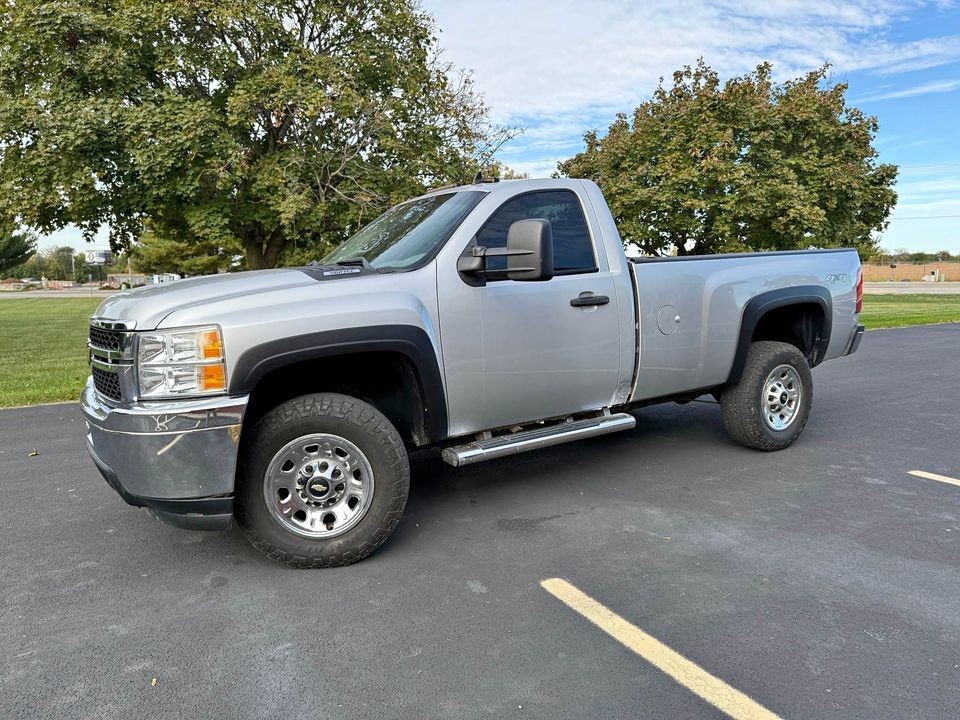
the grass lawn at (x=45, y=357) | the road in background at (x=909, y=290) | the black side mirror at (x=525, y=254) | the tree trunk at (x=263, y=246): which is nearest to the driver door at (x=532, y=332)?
the black side mirror at (x=525, y=254)

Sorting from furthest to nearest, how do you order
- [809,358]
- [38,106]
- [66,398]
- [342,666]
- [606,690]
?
[38,106] < [66,398] < [809,358] < [342,666] < [606,690]

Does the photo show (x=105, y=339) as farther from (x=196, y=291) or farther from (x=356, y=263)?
(x=356, y=263)

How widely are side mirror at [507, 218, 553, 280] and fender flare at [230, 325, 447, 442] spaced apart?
0.68 metres

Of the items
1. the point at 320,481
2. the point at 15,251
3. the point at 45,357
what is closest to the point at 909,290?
the point at 45,357

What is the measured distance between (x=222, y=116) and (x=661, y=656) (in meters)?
14.3

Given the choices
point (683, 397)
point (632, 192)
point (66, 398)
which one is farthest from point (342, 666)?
point (632, 192)

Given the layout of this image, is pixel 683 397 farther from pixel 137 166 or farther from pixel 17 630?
pixel 137 166

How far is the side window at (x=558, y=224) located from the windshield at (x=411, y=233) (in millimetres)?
200

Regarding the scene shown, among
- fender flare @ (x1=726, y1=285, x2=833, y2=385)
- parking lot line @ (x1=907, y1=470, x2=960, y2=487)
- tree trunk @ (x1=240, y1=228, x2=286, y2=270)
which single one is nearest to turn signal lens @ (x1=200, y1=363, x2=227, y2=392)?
fender flare @ (x1=726, y1=285, x2=833, y2=385)

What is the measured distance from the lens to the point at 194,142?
41.2 feet

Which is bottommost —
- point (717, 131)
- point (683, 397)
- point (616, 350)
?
point (683, 397)

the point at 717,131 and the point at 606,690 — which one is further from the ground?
the point at 717,131

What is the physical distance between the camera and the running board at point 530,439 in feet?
13.0

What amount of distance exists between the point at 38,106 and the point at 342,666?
1365 centimetres
